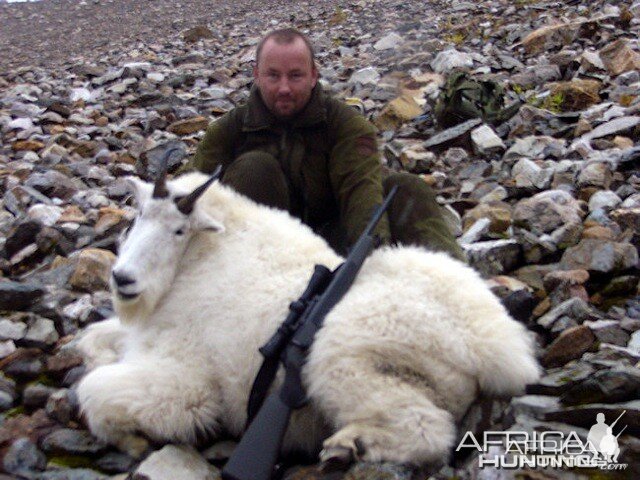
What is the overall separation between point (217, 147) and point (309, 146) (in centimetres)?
63

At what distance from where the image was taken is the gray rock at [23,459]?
2953 millimetres

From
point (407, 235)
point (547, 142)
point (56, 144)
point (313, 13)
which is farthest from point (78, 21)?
point (407, 235)

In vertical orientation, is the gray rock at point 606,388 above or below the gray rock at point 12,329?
above

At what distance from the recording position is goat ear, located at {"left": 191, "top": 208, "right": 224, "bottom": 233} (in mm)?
3539

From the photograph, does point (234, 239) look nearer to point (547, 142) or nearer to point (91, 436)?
point (91, 436)

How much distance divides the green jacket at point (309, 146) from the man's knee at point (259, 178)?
33 centimetres

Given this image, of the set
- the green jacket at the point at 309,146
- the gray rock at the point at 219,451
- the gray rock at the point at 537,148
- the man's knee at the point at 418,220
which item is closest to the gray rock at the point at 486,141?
the gray rock at the point at 537,148

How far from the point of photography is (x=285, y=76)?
4.48m

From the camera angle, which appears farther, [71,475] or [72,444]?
[72,444]

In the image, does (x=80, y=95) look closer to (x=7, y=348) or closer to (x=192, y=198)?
(x=7, y=348)

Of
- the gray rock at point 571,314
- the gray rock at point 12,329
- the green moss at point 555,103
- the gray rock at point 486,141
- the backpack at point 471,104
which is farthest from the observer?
the green moss at point 555,103

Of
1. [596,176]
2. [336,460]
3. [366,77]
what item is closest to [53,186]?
[596,176]

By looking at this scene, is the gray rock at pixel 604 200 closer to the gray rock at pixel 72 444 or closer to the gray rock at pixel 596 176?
the gray rock at pixel 596 176

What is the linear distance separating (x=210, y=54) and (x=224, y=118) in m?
10.7
